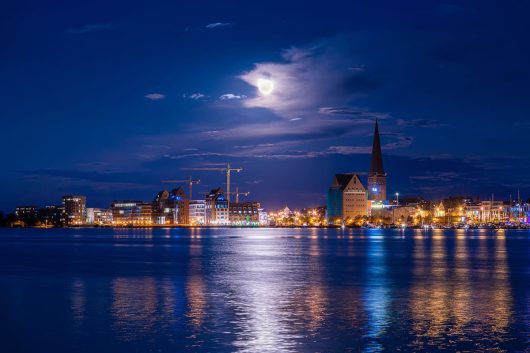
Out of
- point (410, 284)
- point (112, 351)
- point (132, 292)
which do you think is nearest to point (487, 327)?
point (112, 351)

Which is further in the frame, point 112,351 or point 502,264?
point 502,264

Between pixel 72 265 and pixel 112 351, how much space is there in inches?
1455

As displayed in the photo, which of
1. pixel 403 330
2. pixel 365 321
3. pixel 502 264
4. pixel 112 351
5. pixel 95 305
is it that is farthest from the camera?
pixel 502 264

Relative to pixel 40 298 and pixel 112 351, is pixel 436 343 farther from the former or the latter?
pixel 40 298

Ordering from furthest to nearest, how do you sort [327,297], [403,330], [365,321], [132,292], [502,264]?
1. [502,264]
2. [132,292]
3. [327,297]
4. [365,321]
5. [403,330]

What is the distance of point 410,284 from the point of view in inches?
1495

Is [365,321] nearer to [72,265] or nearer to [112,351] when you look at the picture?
[112,351]

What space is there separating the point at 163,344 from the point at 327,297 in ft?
40.8

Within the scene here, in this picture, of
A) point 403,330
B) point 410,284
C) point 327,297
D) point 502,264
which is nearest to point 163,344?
point 403,330

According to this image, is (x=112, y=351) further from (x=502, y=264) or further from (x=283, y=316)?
(x=502, y=264)

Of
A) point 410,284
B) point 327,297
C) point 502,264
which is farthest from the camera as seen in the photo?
point 502,264

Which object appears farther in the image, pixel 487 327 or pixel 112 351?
pixel 487 327

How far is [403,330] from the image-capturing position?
22.9 m

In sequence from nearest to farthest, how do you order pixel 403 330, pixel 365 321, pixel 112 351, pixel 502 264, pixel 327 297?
pixel 112 351
pixel 403 330
pixel 365 321
pixel 327 297
pixel 502 264
